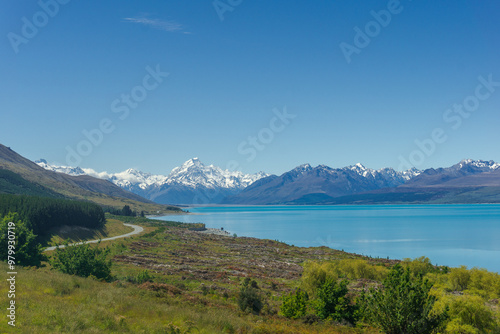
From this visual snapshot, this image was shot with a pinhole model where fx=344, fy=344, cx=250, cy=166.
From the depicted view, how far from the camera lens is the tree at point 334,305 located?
98.2 feet

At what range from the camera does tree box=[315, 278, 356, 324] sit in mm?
29938

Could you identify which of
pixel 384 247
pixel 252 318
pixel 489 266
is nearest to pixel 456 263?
pixel 489 266

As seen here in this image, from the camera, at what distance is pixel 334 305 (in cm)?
3058

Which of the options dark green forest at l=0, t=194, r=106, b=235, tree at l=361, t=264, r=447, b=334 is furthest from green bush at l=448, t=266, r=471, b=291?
dark green forest at l=0, t=194, r=106, b=235

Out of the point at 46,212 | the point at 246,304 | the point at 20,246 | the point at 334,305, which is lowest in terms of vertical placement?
the point at 246,304

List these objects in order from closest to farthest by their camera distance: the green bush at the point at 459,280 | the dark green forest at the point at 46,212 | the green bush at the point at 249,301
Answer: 1. the green bush at the point at 249,301
2. the green bush at the point at 459,280
3. the dark green forest at the point at 46,212

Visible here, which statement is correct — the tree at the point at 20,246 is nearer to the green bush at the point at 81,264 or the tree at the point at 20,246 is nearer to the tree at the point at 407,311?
the green bush at the point at 81,264

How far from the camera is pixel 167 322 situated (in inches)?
854

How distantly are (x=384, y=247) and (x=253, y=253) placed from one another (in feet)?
159

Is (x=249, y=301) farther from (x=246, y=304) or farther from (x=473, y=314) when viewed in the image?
(x=473, y=314)

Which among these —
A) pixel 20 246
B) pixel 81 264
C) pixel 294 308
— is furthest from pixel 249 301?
pixel 20 246

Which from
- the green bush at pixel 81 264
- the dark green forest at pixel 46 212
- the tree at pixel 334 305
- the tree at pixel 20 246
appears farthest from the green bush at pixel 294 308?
the dark green forest at pixel 46 212

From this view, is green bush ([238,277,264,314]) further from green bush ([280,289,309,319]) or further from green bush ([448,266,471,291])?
green bush ([448,266,471,291])

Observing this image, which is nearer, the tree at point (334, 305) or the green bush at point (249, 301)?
the tree at point (334, 305)
